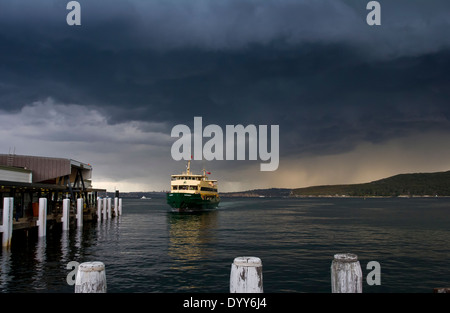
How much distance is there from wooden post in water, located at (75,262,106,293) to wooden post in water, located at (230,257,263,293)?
6.84 ft

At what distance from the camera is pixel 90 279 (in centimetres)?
561

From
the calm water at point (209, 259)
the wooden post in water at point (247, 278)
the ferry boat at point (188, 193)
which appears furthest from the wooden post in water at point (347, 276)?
the ferry boat at point (188, 193)

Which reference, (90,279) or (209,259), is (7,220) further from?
(90,279)

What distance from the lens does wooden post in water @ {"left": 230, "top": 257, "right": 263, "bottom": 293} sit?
5.57 metres

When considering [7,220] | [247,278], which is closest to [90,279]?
[247,278]

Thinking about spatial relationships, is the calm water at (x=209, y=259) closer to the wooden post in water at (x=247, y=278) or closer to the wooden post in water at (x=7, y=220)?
the wooden post in water at (x=7, y=220)

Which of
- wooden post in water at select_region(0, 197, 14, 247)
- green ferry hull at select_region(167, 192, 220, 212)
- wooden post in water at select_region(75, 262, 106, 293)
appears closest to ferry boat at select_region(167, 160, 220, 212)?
green ferry hull at select_region(167, 192, 220, 212)

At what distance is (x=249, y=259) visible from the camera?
570cm

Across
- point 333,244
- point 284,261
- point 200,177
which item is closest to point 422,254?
point 333,244

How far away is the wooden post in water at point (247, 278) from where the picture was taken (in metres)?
5.57

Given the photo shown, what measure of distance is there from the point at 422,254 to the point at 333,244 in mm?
6775

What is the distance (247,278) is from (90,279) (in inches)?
96.2

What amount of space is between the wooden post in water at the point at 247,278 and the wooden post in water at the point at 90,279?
208cm
